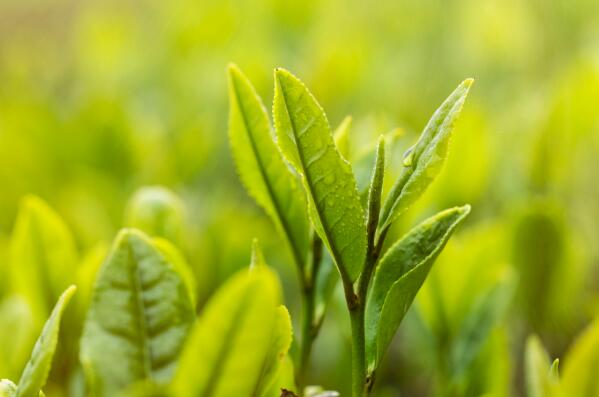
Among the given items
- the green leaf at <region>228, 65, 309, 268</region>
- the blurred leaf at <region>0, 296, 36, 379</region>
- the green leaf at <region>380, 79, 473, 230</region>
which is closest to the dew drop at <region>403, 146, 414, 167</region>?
the green leaf at <region>380, 79, 473, 230</region>

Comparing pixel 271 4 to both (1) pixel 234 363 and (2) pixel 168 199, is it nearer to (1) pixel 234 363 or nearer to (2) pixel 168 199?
(2) pixel 168 199

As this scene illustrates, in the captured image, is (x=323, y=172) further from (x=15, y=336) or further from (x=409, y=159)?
(x=15, y=336)

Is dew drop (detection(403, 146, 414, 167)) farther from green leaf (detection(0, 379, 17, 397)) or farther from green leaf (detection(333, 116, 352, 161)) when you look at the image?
green leaf (detection(0, 379, 17, 397))

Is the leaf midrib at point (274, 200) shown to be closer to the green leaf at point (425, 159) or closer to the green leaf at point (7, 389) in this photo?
the green leaf at point (425, 159)

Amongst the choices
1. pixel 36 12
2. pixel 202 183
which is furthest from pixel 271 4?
pixel 36 12

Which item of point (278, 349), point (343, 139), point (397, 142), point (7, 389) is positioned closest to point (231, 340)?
point (278, 349)
